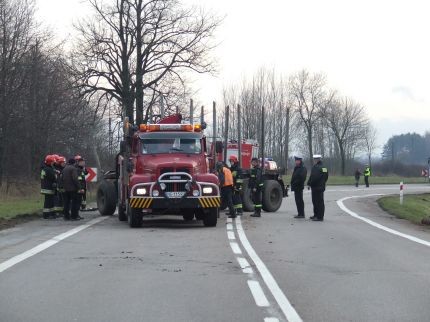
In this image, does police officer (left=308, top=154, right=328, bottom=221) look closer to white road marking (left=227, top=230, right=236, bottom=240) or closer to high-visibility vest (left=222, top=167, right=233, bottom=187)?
high-visibility vest (left=222, top=167, right=233, bottom=187)

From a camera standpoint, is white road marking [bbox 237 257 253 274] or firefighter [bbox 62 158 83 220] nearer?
white road marking [bbox 237 257 253 274]

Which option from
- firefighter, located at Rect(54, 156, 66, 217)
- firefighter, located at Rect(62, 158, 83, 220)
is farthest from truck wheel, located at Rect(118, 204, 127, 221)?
firefighter, located at Rect(54, 156, 66, 217)

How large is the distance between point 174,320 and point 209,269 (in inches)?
122

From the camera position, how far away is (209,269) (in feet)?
31.0

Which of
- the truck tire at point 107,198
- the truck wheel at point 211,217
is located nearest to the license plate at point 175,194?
the truck wheel at point 211,217

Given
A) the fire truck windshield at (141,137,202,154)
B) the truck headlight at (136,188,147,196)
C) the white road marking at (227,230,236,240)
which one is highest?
the fire truck windshield at (141,137,202,154)

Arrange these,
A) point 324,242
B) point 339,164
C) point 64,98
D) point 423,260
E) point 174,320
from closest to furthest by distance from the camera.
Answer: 1. point 174,320
2. point 423,260
3. point 324,242
4. point 64,98
5. point 339,164

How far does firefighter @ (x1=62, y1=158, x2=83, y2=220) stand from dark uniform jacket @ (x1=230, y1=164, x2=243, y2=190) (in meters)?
4.80

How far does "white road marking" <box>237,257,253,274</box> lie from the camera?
9305 millimetres

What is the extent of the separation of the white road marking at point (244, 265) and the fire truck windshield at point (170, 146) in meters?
6.68

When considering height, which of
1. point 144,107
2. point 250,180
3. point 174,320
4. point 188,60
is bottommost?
point 174,320

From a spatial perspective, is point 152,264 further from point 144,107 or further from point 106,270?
point 144,107

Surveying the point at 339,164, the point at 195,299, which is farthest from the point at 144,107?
the point at 339,164

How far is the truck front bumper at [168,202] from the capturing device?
1544 cm
